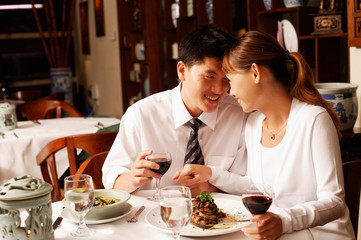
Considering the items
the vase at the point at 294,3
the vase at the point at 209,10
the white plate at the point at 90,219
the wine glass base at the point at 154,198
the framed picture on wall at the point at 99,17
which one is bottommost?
the wine glass base at the point at 154,198

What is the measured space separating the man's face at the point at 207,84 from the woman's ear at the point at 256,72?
9.2 inches

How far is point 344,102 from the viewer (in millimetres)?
2348

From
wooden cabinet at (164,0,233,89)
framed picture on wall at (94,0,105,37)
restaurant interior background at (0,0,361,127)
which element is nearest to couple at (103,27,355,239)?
restaurant interior background at (0,0,361,127)

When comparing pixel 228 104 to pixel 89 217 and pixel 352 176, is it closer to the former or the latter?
pixel 352 176

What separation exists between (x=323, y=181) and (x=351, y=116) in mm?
898

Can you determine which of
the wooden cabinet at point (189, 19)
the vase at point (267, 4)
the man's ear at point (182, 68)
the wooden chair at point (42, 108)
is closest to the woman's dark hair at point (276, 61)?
the man's ear at point (182, 68)

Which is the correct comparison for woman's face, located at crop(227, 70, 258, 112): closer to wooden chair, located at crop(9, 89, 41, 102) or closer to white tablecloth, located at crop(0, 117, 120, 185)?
white tablecloth, located at crop(0, 117, 120, 185)

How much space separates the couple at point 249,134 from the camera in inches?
62.7

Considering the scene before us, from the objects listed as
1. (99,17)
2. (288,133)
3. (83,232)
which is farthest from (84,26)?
(83,232)

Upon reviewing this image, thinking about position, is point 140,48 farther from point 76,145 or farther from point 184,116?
point 184,116

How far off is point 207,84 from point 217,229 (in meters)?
0.77

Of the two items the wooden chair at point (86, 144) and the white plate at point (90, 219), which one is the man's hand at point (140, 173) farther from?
the wooden chair at point (86, 144)

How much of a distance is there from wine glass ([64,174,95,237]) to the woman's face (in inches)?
27.8

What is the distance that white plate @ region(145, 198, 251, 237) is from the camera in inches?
53.3
